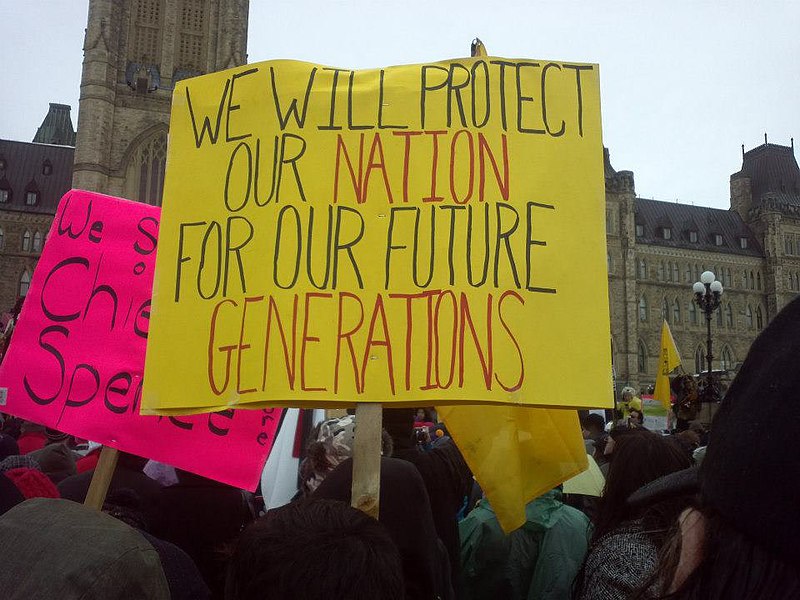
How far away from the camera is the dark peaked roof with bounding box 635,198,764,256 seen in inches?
1975

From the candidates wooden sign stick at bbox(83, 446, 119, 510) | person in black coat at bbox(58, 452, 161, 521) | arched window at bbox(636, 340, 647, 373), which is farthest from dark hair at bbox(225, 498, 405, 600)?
arched window at bbox(636, 340, 647, 373)

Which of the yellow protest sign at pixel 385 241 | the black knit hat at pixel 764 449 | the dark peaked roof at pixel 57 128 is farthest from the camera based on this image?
the dark peaked roof at pixel 57 128

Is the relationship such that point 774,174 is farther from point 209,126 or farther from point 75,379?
point 75,379

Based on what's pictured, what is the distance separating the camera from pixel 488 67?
7.70ft

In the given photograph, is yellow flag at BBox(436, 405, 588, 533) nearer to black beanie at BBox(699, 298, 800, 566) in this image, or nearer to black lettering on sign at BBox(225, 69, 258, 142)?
black lettering on sign at BBox(225, 69, 258, 142)

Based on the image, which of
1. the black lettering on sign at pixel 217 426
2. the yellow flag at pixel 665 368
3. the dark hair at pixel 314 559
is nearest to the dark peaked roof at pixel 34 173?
the yellow flag at pixel 665 368

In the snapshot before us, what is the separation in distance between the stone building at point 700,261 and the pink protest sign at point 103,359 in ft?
141

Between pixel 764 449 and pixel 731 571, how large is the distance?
18cm

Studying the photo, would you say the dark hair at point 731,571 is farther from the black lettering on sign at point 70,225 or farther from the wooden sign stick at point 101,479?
the black lettering on sign at point 70,225

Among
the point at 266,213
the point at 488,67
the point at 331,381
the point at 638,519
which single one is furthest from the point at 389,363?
the point at 488,67

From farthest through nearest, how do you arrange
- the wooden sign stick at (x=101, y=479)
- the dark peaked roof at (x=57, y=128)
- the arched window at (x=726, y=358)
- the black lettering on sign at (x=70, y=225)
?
1. the dark peaked roof at (x=57, y=128)
2. the arched window at (x=726, y=358)
3. the black lettering on sign at (x=70, y=225)
4. the wooden sign stick at (x=101, y=479)

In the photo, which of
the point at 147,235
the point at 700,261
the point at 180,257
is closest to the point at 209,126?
the point at 180,257

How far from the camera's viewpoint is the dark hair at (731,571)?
33.5 inches

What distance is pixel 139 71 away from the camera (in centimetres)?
3322
